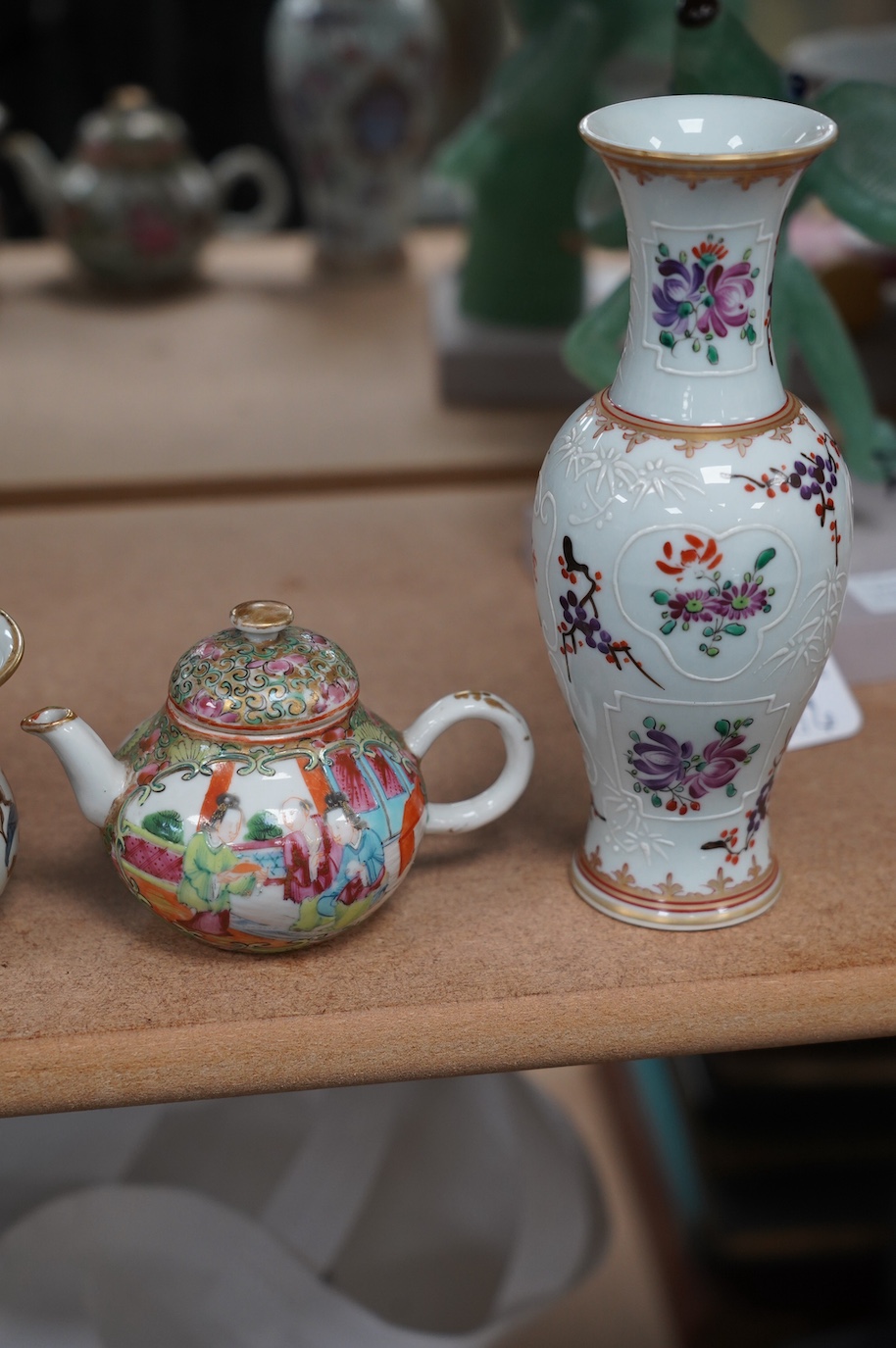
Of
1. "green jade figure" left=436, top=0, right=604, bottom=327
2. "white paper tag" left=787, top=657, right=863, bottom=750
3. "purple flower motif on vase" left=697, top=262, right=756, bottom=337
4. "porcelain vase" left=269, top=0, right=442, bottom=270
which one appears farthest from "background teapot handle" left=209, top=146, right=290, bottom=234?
"purple flower motif on vase" left=697, top=262, right=756, bottom=337

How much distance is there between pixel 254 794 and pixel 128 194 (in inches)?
36.1

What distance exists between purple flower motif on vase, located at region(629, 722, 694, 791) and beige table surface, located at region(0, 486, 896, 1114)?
68 millimetres

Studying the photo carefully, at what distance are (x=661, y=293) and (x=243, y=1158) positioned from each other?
0.52 metres

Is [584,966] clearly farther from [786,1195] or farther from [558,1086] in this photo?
[558,1086]

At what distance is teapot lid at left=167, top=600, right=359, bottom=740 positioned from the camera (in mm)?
527

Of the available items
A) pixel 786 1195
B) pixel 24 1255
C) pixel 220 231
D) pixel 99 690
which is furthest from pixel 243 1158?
pixel 220 231

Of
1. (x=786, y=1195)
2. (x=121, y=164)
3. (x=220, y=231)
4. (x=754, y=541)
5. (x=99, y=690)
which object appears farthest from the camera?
(x=220, y=231)

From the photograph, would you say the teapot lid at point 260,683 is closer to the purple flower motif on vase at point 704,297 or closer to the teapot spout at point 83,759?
the teapot spout at point 83,759

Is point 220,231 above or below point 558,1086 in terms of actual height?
above

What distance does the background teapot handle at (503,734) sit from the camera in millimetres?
585

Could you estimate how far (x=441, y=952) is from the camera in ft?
1.89

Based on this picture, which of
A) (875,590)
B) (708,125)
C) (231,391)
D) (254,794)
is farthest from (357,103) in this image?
(254,794)

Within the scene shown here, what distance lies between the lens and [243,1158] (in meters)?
0.80

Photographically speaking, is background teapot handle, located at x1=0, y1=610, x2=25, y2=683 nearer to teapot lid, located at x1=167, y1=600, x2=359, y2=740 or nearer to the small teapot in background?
teapot lid, located at x1=167, y1=600, x2=359, y2=740
